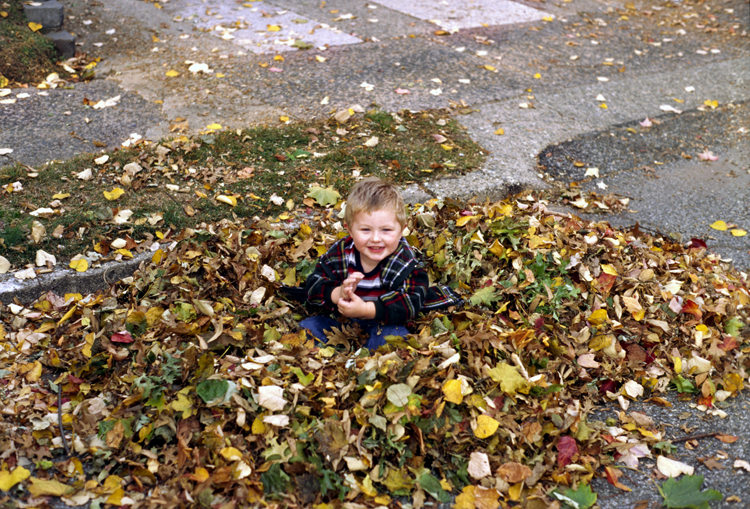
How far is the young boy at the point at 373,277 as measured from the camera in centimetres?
273

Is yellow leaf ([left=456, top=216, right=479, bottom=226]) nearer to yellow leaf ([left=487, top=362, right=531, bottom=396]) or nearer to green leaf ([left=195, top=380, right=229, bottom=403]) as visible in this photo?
yellow leaf ([left=487, top=362, right=531, bottom=396])

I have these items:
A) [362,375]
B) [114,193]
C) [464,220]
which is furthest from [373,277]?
[114,193]

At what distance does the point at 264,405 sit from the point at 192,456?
0.31 metres

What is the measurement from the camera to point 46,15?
5711mm

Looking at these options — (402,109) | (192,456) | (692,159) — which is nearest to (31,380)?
(192,456)

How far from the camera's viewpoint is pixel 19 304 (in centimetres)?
307

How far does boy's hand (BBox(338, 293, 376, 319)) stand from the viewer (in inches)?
107

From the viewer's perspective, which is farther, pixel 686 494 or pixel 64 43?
pixel 64 43

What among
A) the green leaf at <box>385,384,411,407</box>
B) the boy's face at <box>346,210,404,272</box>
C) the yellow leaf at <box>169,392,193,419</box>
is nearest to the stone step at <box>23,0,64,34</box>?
the boy's face at <box>346,210,404,272</box>

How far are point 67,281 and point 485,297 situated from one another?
2099mm

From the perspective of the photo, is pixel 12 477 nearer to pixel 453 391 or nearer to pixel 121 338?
pixel 121 338

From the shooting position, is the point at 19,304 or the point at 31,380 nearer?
the point at 31,380

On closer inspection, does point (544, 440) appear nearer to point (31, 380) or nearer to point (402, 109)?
point (31, 380)

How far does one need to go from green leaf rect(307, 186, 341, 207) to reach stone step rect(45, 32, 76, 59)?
3237mm
